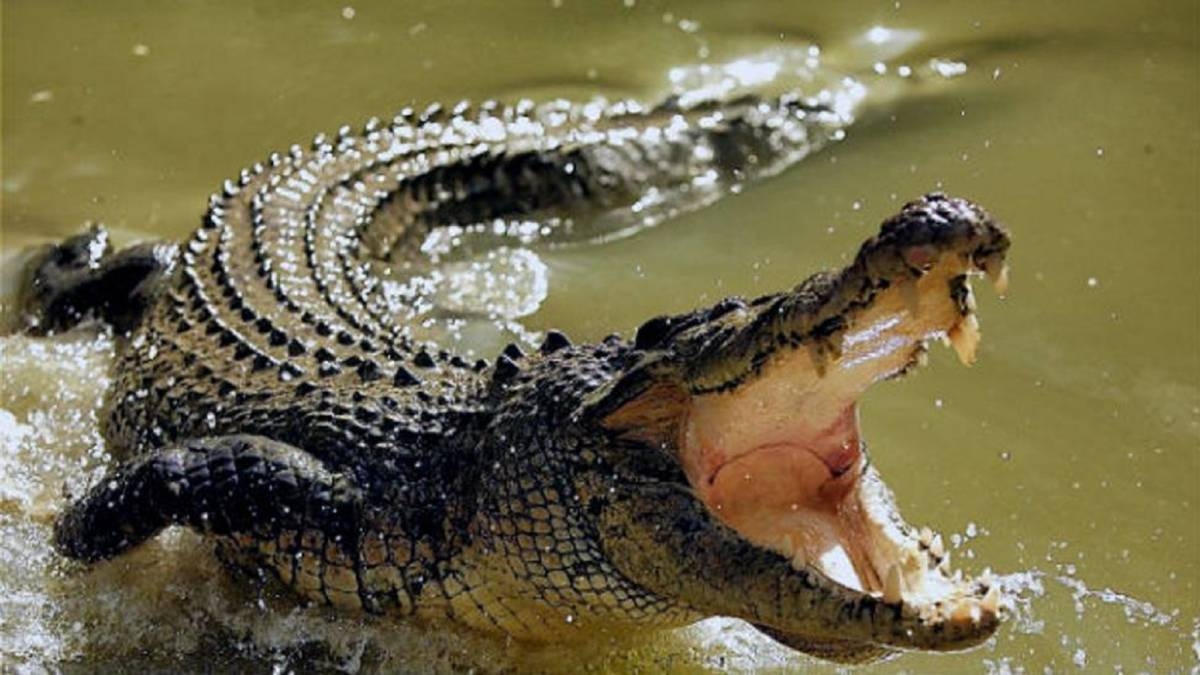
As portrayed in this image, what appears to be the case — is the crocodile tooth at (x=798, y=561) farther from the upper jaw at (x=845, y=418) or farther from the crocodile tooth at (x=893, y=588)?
the crocodile tooth at (x=893, y=588)

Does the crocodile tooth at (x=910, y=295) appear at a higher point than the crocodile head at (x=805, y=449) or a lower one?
higher

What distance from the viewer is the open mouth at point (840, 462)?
3.03 m

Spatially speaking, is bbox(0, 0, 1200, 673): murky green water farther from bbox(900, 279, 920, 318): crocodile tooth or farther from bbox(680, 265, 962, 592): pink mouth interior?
bbox(900, 279, 920, 318): crocodile tooth

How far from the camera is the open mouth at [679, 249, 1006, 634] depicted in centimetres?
303

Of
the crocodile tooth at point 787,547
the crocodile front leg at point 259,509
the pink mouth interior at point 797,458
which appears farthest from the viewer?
the crocodile front leg at point 259,509

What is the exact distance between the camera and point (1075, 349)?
18.1ft

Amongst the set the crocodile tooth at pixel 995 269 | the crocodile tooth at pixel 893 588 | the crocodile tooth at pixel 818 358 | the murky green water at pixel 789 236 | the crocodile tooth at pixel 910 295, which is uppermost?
the crocodile tooth at pixel 995 269

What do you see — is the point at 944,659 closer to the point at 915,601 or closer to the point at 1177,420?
the point at 915,601

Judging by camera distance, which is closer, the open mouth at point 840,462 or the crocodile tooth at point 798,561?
the open mouth at point 840,462

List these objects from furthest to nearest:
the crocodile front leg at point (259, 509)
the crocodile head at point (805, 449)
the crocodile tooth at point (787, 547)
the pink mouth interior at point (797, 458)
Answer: the crocodile front leg at point (259, 509), the pink mouth interior at point (797, 458), the crocodile tooth at point (787, 547), the crocodile head at point (805, 449)

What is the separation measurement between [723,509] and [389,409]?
962mm

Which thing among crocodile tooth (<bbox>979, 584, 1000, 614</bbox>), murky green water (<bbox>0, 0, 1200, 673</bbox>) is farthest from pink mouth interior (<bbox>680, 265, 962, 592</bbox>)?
murky green water (<bbox>0, 0, 1200, 673</bbox>)

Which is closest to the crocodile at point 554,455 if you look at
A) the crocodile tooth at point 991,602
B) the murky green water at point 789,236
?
the crocodile tooth at point 991,602

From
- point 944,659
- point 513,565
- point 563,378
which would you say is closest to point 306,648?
point 513,565
